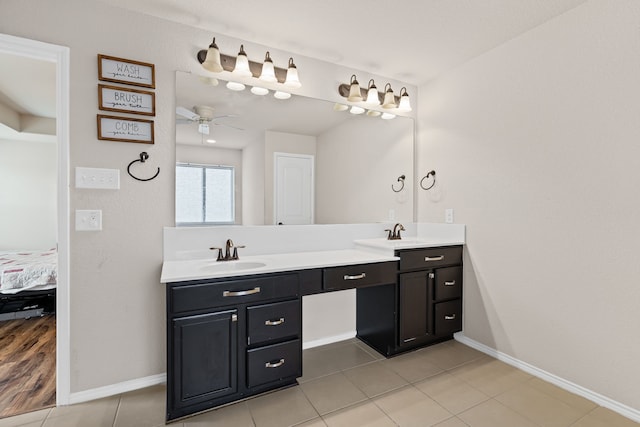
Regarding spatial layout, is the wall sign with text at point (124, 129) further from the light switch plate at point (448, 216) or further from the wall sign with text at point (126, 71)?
the light switch plate at point (448, 216)

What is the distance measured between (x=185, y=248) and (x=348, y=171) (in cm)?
148

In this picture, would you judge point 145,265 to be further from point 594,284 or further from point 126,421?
point 594,284

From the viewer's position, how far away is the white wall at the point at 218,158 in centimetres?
205

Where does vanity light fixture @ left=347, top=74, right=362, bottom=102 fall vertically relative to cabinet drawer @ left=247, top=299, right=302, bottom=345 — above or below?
above

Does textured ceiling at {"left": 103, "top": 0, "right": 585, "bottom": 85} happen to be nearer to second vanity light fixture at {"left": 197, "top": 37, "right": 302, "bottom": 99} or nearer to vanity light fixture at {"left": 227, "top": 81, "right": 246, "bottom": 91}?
second vanity light fixture at {"left": 197, "top": 37, "right": 302, "bottom": 99}

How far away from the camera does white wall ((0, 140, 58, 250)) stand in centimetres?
439

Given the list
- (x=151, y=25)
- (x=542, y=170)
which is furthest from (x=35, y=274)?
(x=542, y=170)

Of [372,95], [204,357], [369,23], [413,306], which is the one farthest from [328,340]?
[369,23]

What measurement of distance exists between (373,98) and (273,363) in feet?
7.34

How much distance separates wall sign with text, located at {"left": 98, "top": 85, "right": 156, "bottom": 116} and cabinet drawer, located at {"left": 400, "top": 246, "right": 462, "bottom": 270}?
2.04 metres

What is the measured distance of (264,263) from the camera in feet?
6.66

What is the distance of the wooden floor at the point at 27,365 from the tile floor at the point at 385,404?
0.55 ft

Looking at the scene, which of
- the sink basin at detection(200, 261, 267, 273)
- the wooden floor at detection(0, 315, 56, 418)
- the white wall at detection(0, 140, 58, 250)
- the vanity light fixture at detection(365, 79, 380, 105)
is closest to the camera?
the wooden floor at detection(0, 315, 56, 418)

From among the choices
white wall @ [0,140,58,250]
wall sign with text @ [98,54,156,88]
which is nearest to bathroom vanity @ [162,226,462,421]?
wall sign with text @ [98,54,156,88]
